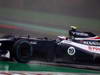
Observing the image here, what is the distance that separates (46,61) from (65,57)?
363 millimetres

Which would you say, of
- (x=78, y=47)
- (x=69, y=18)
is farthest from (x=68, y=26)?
(x=78, y=47)

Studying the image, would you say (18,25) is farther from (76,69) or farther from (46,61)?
(76,69)

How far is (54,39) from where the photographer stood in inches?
170

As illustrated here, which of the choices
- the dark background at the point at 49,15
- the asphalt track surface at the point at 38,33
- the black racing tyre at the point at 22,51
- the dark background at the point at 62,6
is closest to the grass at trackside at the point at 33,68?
the asphalt track surface at the point at 38,33

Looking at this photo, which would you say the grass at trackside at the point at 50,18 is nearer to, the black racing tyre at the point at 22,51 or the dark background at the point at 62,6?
the dark background at the point at 62,6

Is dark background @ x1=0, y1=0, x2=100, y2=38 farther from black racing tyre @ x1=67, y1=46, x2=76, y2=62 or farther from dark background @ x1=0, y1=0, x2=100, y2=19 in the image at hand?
black racing tyre @ x1=67, y1=46, x2=76, y2=62

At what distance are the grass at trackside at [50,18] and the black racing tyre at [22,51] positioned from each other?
46 cm

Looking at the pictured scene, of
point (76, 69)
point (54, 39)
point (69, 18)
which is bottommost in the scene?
point (76, 69)

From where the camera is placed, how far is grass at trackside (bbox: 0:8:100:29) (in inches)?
165

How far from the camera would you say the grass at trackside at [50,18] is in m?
4.18

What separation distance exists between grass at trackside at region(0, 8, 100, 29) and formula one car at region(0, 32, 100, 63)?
0.25 m

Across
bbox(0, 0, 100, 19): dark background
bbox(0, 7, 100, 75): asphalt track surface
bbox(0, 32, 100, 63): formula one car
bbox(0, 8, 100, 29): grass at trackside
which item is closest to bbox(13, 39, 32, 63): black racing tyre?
bbox(0, 32, 100, 63): formula one car

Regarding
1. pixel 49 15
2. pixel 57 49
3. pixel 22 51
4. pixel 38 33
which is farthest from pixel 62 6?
pixel 22 51

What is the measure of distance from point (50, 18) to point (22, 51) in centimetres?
80
